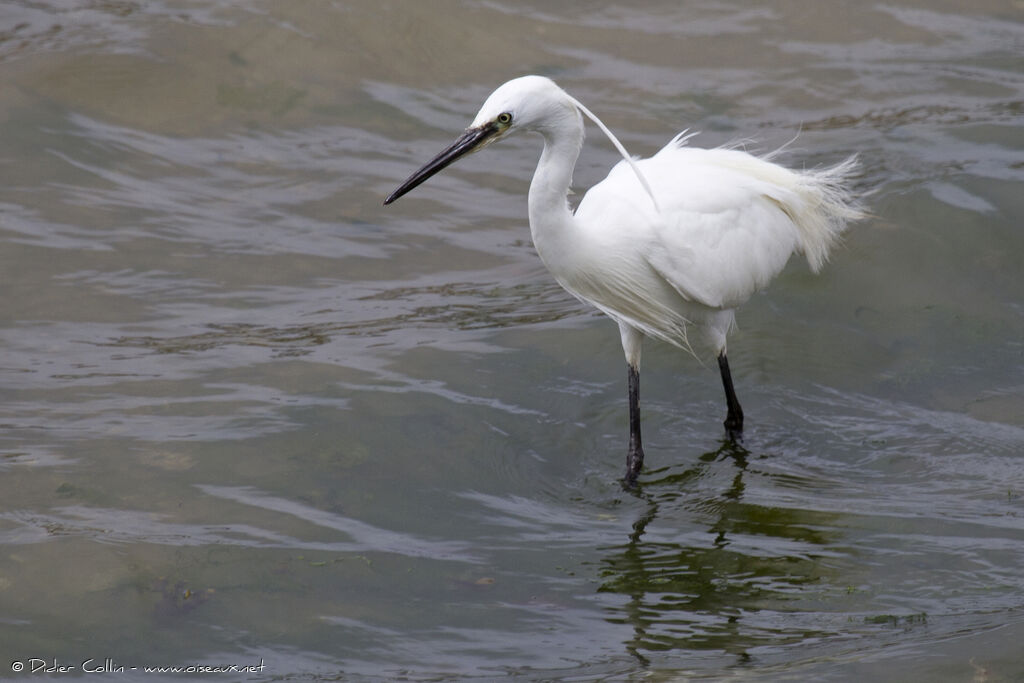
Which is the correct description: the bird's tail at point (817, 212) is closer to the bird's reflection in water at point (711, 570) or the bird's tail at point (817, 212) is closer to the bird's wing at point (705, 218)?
the bird's wing at point (705, 218)

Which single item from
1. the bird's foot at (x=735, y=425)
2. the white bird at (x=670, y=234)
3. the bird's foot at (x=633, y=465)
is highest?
the white bird at (x=670, y=234)

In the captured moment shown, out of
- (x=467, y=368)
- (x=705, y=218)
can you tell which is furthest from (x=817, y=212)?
(x=467, y=368)

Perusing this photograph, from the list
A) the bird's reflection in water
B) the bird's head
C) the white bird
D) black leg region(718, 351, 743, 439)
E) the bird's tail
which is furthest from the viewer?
the bird's tail

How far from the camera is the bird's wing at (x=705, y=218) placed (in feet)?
17.4

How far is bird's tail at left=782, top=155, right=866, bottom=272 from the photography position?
6.00 m

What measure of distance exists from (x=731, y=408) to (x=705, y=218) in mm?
956

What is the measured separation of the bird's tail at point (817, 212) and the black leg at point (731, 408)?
2.82 feet

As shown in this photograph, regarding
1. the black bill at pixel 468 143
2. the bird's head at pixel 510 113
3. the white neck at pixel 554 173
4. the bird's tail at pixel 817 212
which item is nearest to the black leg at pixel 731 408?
the bird's tail at pixel 817 212

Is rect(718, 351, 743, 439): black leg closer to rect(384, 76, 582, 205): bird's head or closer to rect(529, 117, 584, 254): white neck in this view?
rect(529, 117, 584, 254): white neck

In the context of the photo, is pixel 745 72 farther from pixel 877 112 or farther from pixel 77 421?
pixel 77 421

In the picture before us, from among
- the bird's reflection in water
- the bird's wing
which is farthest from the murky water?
the bird's wing

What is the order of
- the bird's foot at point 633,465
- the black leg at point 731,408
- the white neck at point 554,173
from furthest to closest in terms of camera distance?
the black leg at point 731,408 → the bird's foot at point 633,465 → the white neck at point 554,173

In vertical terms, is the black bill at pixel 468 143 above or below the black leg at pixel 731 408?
above

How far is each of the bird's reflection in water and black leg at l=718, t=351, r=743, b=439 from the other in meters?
0.45
